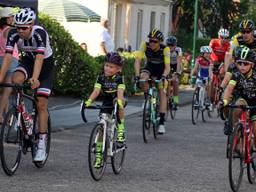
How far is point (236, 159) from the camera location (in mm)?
9047

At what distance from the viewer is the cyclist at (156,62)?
13742 mm

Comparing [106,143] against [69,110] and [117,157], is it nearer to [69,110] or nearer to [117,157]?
[117,157]

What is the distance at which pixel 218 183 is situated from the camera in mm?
9672

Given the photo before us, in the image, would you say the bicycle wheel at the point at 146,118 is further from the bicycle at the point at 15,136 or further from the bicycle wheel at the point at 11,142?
the bicycle wheel at the point at 11,142

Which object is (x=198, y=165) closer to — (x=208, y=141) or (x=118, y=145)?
(x=118, y=145)

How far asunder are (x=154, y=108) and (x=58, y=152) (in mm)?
2872

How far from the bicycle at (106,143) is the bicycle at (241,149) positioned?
1.44 m

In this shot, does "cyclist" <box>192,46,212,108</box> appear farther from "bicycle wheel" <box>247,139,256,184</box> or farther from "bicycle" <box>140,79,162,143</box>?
"bicycle wheel" <box>247,139,256,184</box>

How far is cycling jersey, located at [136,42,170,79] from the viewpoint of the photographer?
45.8 ft

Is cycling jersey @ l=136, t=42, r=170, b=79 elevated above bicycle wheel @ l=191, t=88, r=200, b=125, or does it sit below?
above

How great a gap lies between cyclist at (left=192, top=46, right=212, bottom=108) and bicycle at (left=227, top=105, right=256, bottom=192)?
9015mm

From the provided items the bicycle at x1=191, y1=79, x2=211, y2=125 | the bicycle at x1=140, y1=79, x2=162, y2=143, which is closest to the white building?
the bicycle at x1=191, y1=79, x2=211, y2=125

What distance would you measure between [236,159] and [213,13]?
147ft

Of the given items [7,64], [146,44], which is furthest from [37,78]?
[146,44]
